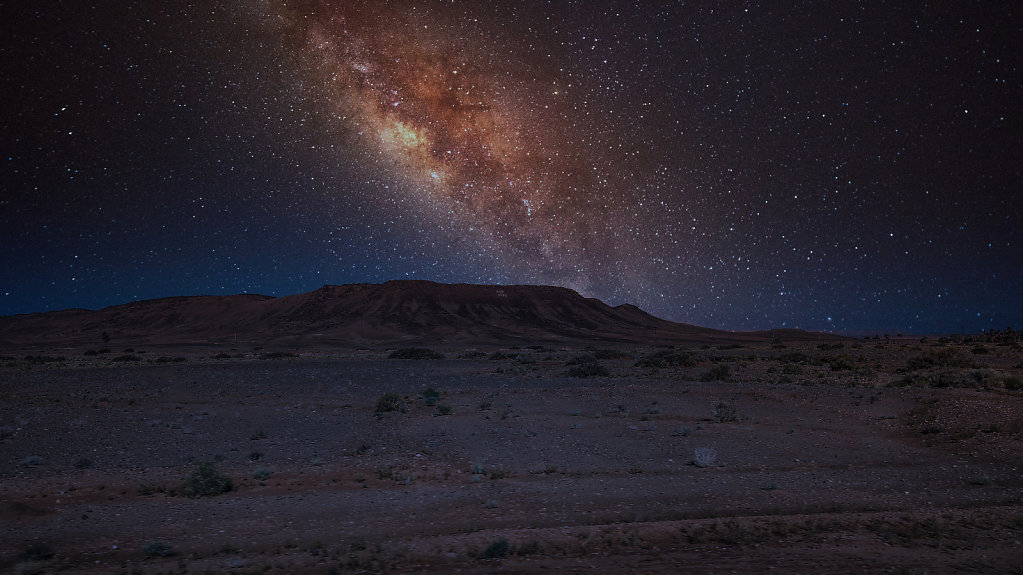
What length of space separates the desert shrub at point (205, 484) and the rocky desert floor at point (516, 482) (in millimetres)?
37

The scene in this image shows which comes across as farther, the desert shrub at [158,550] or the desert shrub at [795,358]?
the desert shrub at [795,358]

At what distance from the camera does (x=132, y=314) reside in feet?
400

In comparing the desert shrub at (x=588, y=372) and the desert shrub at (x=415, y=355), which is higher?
the desert shrub at (x=415, y=355)

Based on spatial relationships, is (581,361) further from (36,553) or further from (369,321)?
(369,321)

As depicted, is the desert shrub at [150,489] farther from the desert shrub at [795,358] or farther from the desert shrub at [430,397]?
the desert shrub at [795,358]

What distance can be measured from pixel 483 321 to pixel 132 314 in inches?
3159

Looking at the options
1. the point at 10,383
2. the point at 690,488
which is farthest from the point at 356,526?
the point at 10,383

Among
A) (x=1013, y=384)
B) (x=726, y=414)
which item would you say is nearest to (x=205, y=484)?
(x=726, y=414)

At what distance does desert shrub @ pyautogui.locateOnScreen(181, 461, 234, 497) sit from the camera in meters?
9.67

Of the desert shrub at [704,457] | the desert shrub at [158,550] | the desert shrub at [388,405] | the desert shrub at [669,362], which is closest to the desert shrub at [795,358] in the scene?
the desert shrub at [669,362]

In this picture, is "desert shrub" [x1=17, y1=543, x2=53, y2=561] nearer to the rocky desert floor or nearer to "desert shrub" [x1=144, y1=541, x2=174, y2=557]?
the rocky desert floor

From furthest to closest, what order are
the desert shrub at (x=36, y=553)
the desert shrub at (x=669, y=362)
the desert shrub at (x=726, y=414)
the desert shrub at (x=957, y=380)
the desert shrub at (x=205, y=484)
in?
the desert shrub at (x=669, y=362), the desert shrub at (x=957, y=380), the desert shrub at (x=726, y=414), the desert shrub at (x=205, y=484), the desert shrub at (x=36, y=553)

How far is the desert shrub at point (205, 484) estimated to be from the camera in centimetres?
967

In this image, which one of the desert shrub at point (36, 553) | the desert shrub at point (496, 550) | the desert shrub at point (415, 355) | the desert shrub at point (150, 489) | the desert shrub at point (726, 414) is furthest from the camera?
the desert shrub at point (415, 355)
